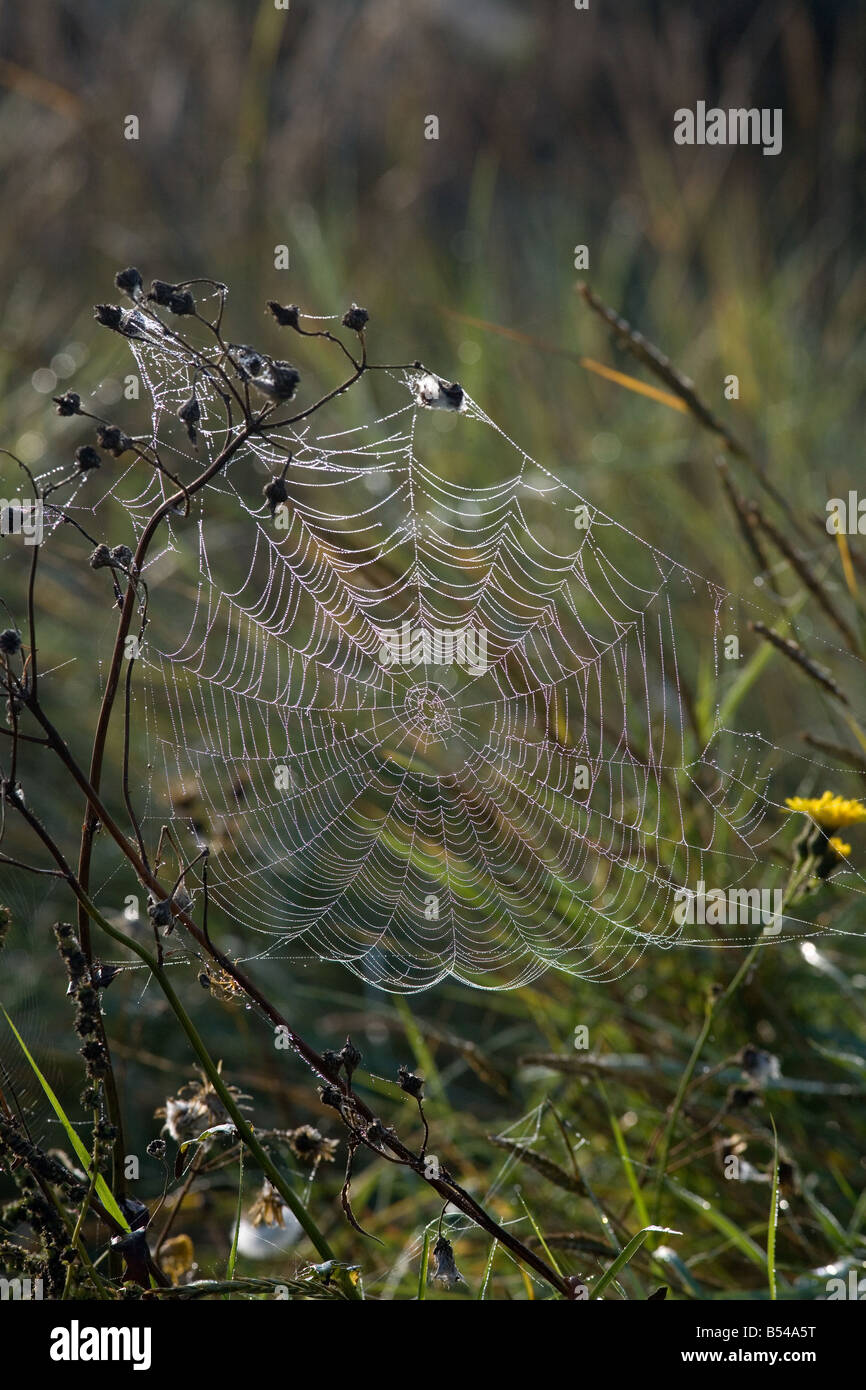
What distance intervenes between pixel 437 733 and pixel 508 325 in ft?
8.41

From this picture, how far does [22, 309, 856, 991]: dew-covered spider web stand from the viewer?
2418 millimetres

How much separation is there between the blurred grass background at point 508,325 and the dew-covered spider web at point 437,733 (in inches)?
6.4

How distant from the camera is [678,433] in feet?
14.5

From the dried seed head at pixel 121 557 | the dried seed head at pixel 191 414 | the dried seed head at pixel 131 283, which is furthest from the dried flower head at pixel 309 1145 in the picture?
the dried seed head at pixel 131 283

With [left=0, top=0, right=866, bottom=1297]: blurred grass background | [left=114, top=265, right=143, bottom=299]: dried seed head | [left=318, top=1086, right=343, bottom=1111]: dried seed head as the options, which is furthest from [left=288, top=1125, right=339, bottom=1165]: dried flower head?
[left=114, top=265, right=143, bottom=299]: dried seed head

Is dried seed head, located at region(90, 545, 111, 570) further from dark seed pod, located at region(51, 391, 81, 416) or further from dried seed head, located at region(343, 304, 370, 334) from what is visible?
dried seed head, located at region(343, 304, 370, 334)

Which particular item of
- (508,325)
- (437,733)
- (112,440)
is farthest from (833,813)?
(508,325)

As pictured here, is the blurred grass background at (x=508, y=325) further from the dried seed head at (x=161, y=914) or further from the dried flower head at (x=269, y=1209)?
the dried seed head at (x=161, y=914)

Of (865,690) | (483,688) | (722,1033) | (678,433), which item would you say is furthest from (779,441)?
(722,1033)

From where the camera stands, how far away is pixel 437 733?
3.04 m

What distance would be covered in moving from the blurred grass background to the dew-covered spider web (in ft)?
0.53

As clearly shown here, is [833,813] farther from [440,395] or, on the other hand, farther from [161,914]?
[161,914]
